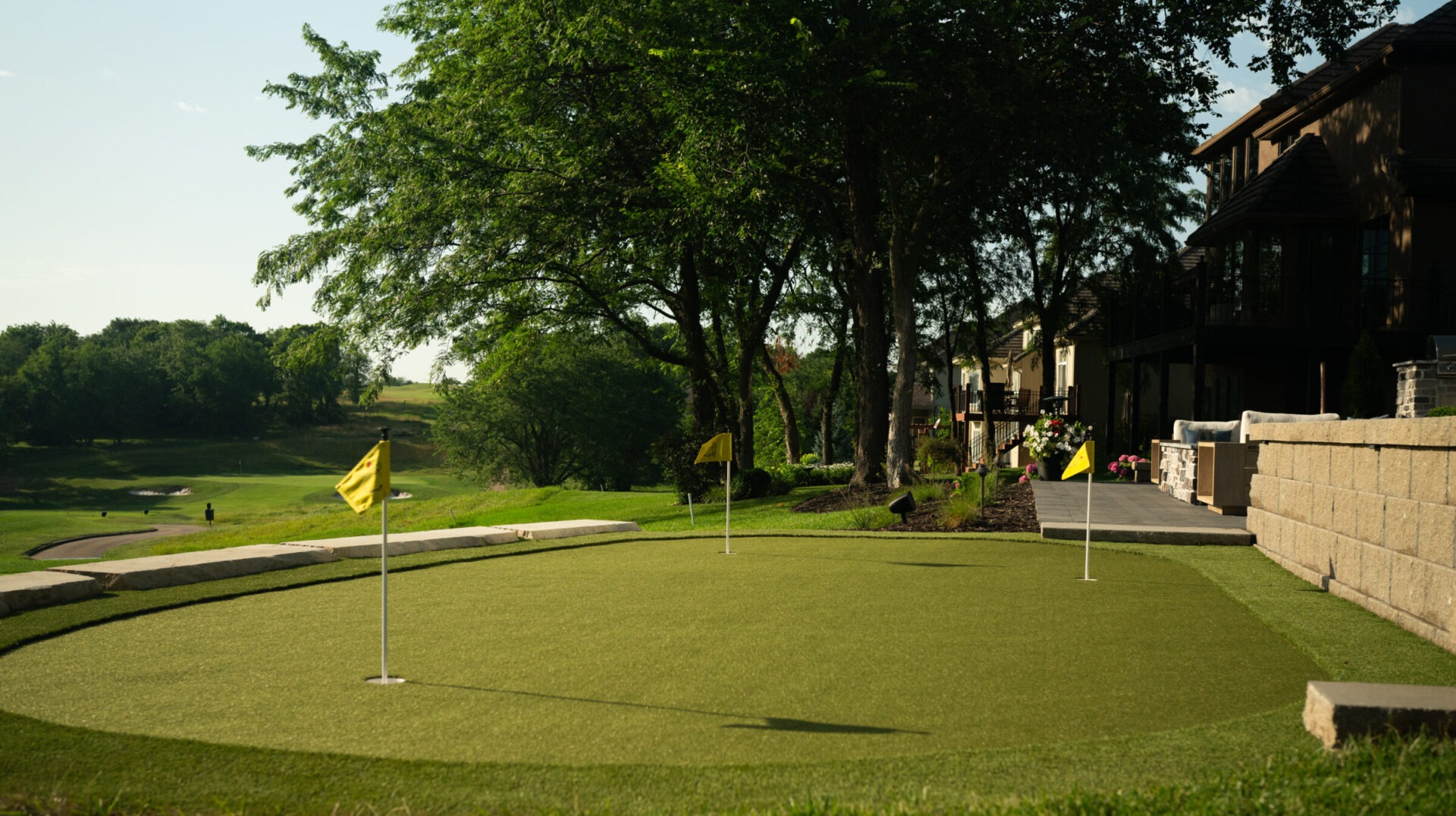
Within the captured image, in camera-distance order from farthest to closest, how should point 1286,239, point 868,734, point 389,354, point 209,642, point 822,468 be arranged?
1. point 822,468
2. point 389,354
3. point 1286,239
4. point 209,642
5. point 868,734

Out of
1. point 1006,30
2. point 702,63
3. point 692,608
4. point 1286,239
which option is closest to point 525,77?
point 702,63

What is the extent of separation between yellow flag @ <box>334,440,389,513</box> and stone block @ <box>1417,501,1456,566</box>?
5.85m

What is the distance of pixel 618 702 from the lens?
5.04 meters

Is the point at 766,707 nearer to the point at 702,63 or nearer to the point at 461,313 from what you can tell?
the point at 702,63

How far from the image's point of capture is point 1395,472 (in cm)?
707

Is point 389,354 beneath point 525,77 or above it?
beneath

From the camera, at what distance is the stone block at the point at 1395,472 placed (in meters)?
6.85

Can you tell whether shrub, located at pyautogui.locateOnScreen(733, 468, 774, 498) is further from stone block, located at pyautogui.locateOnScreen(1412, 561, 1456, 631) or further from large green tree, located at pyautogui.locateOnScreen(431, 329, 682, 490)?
large green tree, located at pyautogui.locateOnScreen(431, 329, 682, 490)

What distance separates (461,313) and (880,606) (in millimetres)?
21153

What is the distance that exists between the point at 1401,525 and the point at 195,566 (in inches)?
372

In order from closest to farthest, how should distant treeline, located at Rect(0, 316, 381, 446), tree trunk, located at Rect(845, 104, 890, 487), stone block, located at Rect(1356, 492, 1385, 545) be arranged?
1. stone block, located at Rect(1356, 492, 1385, 545)
2. tree trunk, located at Rect(845, 104, 890, 487)
3. distant treeline, located at Rect(0, 316, 381, 446)

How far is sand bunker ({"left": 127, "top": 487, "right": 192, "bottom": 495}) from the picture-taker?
73250 mm

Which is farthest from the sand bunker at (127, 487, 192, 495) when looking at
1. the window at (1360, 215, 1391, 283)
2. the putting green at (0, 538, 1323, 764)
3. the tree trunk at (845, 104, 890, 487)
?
the putting green at (0, 538, 1323, 764)

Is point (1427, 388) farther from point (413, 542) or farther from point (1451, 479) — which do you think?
point (413, 542)
